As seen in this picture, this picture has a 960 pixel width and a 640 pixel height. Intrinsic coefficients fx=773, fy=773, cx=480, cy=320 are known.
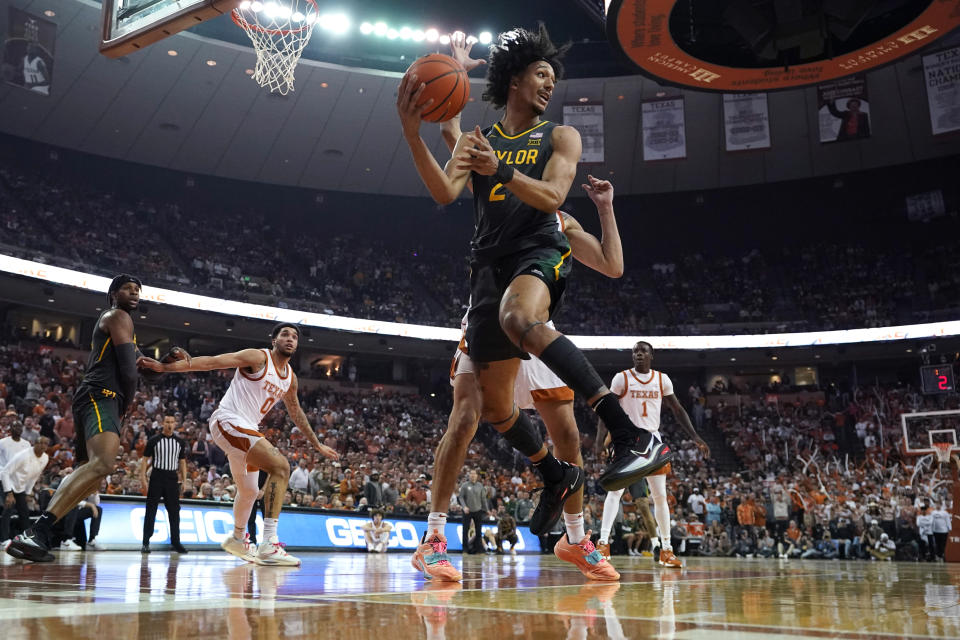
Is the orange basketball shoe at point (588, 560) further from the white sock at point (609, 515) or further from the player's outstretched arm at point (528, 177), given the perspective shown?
the white sock at point (609, 515)

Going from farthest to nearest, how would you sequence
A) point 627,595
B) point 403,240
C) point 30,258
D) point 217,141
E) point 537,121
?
point 403,240 → point 217,141 → point 30,258 → point 537,121 → point 627,595

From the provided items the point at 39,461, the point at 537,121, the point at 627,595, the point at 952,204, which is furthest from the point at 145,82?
the point at 952,204

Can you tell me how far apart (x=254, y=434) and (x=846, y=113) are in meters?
20.7

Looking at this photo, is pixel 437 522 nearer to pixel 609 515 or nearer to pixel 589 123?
pixel 609 515

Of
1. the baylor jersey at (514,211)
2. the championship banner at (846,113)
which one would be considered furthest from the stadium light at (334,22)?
the baylor jersey at (514,211)

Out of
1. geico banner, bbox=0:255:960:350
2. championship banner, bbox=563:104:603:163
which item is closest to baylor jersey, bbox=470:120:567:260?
championship banner, bbox=563:104:603:163

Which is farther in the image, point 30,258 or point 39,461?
point 30,258

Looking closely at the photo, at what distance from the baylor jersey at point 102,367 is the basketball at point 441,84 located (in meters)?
2.83

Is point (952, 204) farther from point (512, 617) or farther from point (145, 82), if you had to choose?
point (512, 617)

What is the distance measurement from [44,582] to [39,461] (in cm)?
694

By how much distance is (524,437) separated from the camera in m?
3.52

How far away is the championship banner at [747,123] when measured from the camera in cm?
2166

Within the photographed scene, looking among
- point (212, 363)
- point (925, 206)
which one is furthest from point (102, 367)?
point (925, 206)

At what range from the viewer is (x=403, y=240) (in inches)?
1168
